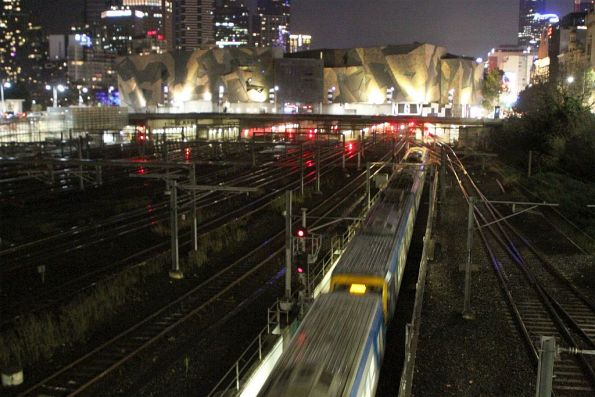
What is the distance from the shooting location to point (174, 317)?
10688mm

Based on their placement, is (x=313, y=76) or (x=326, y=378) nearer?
(x=326, y=378)

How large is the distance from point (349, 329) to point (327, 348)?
23.0 inches

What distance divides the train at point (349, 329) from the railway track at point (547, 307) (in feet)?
7.59

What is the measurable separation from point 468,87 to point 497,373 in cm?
8508

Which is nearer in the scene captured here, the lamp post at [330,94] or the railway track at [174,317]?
the railway track at [174,317]

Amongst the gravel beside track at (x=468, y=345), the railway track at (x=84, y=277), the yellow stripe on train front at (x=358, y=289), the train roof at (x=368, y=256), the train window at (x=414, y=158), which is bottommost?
the gravel beside track at (x=468, y=345)

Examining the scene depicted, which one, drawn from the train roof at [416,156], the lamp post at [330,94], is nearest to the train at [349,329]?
the train roof at [416,156]

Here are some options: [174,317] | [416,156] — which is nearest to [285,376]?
[174,317]

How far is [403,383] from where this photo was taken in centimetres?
693

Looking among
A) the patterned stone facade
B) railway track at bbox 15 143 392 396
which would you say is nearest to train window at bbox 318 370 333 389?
railway track at bbox 15 143 392 396

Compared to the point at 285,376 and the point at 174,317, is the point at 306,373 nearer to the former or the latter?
the point at 285,376

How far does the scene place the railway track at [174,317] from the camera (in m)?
8.29

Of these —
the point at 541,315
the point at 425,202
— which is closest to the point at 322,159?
the point at 425,202

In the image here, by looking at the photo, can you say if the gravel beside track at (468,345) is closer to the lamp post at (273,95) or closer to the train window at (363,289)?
the train window at (363,289)
